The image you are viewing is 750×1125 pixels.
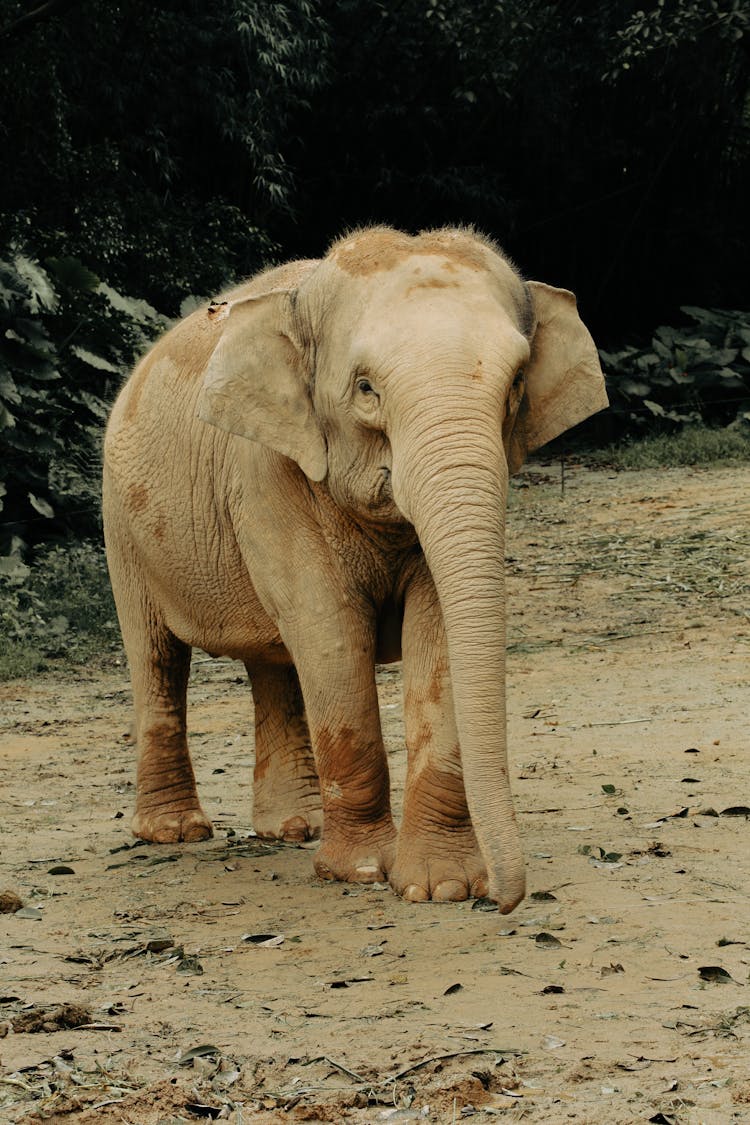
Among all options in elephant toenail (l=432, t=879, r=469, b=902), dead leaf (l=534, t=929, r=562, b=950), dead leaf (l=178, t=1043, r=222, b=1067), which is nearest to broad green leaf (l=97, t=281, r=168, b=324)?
elephant toenail (l=432, t=879, r=469, b=902)

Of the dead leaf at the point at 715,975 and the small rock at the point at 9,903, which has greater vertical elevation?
Answer: the small rock at the point at 9,903

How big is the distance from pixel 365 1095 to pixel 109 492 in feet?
12.2

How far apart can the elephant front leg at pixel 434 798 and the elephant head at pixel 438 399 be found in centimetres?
53

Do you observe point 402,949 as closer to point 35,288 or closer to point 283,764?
point 283,764

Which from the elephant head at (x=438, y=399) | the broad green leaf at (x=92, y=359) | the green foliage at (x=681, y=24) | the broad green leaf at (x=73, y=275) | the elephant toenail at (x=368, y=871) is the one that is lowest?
the elephant toenail at (x=368, y=871)

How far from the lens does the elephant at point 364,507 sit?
14.5 feet

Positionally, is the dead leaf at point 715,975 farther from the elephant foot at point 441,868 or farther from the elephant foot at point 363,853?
the elephant foot at point 363,853

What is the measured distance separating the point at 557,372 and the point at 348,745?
144cm

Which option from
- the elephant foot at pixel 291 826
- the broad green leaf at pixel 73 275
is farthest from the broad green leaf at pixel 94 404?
the elephant foot at pixel 291 826

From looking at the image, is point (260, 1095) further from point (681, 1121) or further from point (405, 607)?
point (405, 607)

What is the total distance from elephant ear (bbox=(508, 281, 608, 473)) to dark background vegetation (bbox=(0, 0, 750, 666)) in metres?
7.62

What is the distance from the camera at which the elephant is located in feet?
14.5

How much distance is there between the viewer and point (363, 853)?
18.1ft

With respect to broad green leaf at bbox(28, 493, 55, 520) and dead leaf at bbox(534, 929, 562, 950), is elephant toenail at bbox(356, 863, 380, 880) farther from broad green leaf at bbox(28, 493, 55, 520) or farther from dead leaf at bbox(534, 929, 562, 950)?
broad green leaf at bbox(28, 493, 55, 520)
